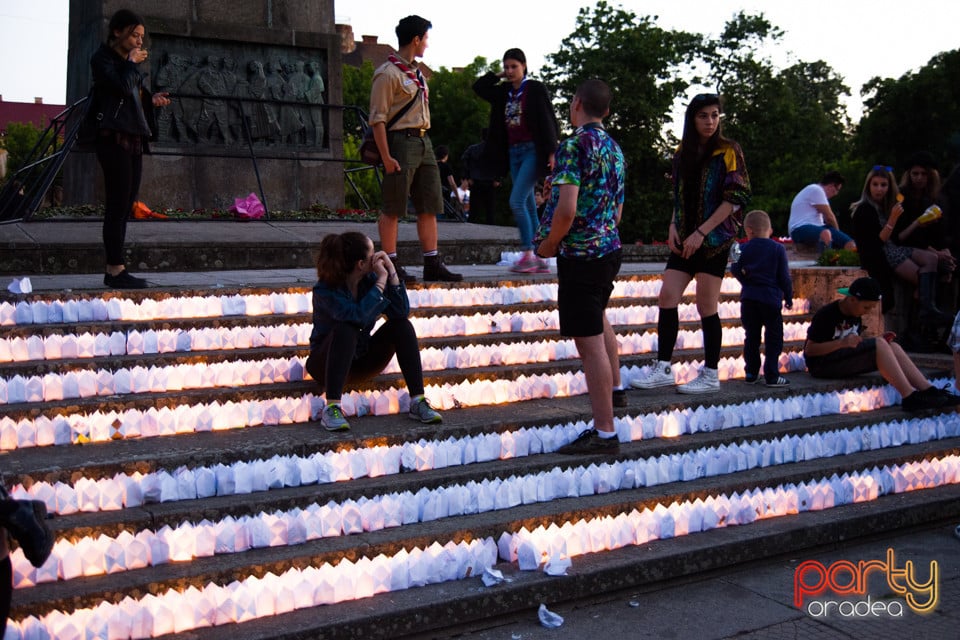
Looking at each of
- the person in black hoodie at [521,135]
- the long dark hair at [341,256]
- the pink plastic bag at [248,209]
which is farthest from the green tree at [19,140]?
the long dark hair at [341,256]

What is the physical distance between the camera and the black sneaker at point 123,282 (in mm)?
6227

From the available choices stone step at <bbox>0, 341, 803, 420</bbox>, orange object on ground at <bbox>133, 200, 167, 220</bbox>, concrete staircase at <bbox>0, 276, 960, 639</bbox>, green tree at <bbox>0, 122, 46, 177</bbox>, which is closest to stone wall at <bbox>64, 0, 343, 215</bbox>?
orange object on ground at <bbox>133, 200, 167, 220</bbox>

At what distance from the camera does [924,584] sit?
14.8 ft

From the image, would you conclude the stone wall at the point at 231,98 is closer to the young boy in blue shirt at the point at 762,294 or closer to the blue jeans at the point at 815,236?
the blue jeans at the point at 815,236

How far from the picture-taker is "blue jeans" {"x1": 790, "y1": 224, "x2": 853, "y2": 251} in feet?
36.3

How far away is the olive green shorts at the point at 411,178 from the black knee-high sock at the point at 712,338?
7.10ft

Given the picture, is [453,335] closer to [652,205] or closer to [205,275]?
[205,275]

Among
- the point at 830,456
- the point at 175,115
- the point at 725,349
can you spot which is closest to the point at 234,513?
the point at 830,456

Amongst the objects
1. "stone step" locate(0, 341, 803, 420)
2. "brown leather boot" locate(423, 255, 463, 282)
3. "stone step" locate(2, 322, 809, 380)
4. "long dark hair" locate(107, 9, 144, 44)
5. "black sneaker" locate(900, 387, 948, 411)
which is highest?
"long dark hair" locate(107, 9, 144, 44)

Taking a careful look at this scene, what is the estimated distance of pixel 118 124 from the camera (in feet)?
20.1

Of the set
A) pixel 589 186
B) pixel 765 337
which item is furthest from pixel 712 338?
pixel 589 186

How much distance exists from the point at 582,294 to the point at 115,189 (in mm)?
3161

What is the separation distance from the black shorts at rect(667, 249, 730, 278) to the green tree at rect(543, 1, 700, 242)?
3006cm

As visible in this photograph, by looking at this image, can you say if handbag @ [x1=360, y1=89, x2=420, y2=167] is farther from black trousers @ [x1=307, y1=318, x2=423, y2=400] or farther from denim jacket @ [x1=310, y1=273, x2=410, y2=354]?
black trousers @ [x1=307, y1=318, x2=423, y2=400]
